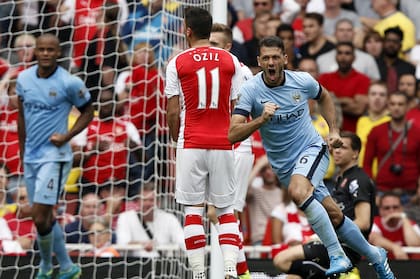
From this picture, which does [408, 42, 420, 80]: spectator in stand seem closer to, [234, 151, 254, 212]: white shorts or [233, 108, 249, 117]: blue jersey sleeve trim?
[234, 151, 254, 212]: white shorts

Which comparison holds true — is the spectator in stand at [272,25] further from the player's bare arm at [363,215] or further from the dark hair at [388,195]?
the player's bare arm at [363,215]

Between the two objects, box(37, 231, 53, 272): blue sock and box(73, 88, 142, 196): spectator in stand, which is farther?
box(73, 88, 142, 196): spectator in stand

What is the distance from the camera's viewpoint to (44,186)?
11977mm

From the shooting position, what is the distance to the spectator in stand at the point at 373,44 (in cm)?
1572

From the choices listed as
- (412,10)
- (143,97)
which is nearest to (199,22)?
(143,97)

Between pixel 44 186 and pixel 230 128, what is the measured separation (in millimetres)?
3225

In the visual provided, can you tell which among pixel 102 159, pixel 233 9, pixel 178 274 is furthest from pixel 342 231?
pixel 233 9

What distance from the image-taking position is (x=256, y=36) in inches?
622

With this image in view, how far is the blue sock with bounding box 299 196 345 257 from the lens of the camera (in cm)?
948

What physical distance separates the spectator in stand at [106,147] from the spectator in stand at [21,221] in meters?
0.73

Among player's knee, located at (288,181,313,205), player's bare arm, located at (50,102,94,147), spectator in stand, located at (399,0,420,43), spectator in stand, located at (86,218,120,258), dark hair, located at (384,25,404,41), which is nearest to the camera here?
player's knee, located at (288,181,313,205)

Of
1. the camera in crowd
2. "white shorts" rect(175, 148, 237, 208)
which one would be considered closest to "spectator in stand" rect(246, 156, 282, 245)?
the camera in crowd

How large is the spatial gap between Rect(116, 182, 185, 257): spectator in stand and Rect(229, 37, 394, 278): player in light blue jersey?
3.36 meters

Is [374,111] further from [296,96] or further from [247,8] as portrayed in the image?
[296,96]
